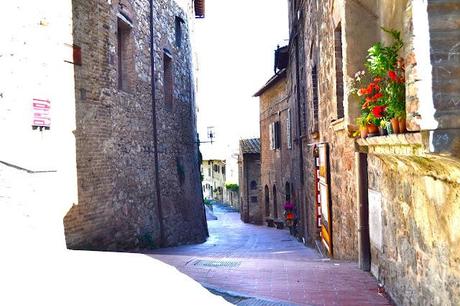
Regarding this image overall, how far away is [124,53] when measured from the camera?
1180cm

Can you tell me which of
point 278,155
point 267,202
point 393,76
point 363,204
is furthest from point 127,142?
point 267,202

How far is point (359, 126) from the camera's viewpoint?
6.01 meters

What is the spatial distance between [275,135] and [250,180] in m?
9.76

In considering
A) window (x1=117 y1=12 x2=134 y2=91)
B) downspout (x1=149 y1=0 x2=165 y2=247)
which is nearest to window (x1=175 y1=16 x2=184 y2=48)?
downspout (x1=149 y1=0 x2=165 y2=247)

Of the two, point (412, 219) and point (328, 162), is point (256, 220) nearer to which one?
point (328, 162)

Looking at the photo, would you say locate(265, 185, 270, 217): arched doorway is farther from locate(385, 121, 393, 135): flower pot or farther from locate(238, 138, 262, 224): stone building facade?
locate(385, 121, 393, 135): flower pot

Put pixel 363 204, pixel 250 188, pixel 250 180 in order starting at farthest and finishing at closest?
pixel 250 180 → pixel 250 188 → pixel 363 204

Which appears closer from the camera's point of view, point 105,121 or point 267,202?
point 105,121

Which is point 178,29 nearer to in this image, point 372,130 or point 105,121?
point 105,121

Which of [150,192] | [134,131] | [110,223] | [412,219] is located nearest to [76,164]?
[110,223]

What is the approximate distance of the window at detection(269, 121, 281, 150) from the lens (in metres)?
21.2

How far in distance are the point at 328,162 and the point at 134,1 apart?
6.49 m

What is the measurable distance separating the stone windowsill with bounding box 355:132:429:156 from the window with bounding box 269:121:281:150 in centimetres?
1549

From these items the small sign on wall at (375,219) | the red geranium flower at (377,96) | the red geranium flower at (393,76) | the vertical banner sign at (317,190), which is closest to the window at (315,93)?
the vertical banner sign at (317,190)
